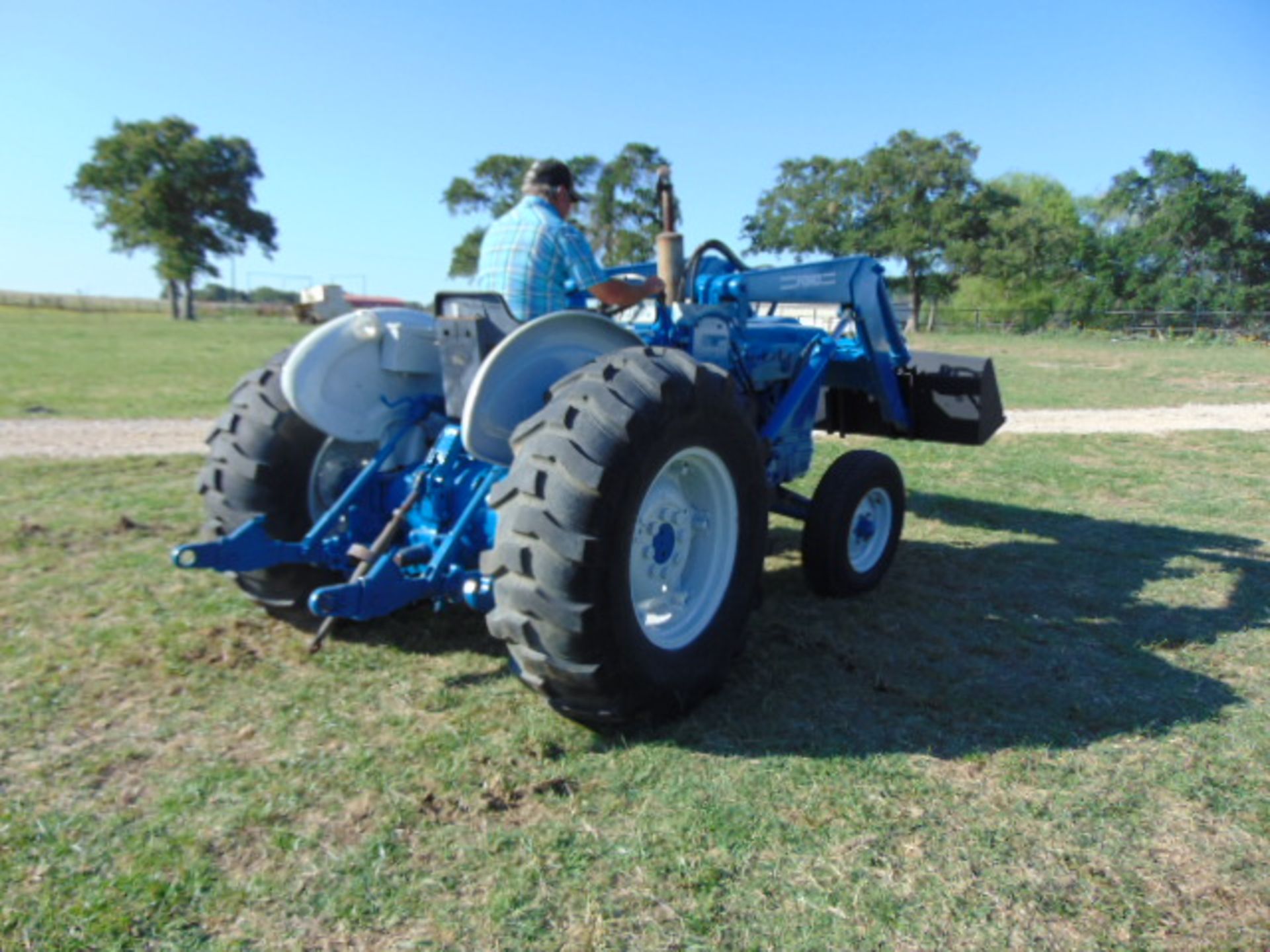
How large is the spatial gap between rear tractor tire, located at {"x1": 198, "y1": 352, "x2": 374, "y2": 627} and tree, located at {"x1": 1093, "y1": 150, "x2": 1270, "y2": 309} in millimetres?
59527

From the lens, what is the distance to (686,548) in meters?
3.70

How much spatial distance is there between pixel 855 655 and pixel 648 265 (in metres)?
2.83

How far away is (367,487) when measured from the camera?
420cm

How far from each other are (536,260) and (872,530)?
2645 mm

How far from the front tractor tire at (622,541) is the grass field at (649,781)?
0.28 meters

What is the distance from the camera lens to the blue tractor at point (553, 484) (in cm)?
299

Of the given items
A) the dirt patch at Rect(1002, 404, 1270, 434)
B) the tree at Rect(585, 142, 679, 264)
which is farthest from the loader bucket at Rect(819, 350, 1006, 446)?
the tree at Rect(585, 142, 679, 264)

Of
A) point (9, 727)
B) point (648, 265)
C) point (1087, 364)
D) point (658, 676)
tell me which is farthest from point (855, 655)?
point (1087, 364)

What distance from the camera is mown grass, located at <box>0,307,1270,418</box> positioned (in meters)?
13.6

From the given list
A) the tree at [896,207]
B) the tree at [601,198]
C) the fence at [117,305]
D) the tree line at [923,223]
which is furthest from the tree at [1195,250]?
the fence at [117,305]

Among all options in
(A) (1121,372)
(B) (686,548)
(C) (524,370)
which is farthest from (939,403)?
(A) (1121,372)

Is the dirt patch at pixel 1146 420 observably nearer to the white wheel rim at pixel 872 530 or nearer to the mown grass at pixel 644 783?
the white wheel rim at pixel 872 530

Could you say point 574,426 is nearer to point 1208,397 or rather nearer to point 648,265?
point 648,265

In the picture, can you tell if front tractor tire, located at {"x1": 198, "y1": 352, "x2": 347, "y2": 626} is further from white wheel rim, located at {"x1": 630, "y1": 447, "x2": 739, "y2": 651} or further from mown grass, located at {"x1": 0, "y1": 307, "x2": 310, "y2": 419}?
mown grass, located at {"x1": 0, "y1": 307, "x2": 310, "y2": 419}
